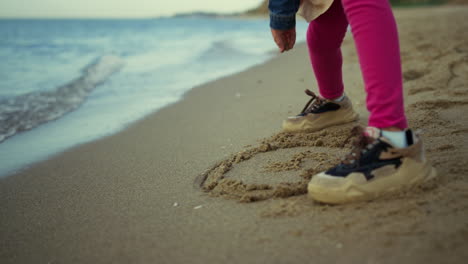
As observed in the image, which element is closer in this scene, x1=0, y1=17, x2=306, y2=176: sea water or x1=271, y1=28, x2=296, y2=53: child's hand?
x1=271, y1=28, x2=296, y2=53: child's hand

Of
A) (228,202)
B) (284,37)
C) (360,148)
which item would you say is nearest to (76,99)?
(284,37)

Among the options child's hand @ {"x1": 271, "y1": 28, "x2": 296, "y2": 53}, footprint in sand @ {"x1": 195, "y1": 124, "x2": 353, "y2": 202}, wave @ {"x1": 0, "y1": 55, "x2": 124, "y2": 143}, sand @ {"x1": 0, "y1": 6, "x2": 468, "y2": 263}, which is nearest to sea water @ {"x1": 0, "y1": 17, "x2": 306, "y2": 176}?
wave @ {"x1": 0, "y1": 55, "x2": 124, "y2": 143}

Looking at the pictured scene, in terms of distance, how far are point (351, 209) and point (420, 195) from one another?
218mm

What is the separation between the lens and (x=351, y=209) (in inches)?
45.4

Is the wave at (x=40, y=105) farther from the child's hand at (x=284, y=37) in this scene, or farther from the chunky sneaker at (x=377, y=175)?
the chunky sneaker at (x=377, y=175)

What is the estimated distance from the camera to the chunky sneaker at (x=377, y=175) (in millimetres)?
1189

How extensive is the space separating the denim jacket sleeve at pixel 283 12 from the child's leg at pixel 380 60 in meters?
0.37

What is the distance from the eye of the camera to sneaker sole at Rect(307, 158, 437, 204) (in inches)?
46.8

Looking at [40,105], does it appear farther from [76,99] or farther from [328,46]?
[328,46]

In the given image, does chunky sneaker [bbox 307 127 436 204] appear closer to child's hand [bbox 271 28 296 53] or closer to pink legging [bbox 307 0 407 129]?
pink legging [bbox 307 0 407 129]

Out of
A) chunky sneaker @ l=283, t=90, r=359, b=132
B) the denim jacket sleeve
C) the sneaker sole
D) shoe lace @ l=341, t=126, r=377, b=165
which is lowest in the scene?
chunky sneaker @ l=283, t=90, r=359, b=132

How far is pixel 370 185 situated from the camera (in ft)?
3.91

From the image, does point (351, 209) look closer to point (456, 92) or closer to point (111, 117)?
point (456, 92)

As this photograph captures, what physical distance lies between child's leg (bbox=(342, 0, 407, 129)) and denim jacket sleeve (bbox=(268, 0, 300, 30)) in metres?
0.37
